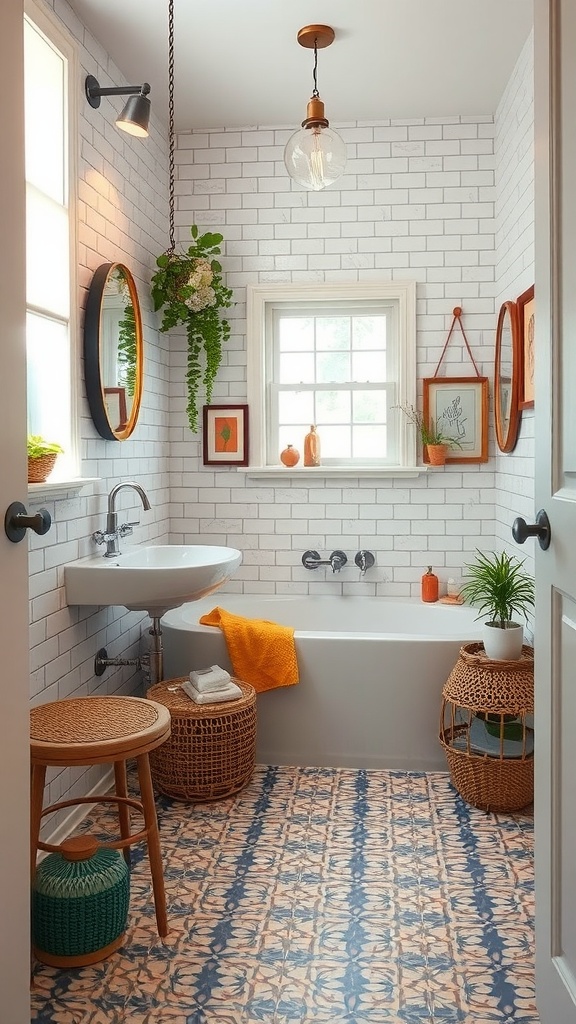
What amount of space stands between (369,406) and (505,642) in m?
1.86

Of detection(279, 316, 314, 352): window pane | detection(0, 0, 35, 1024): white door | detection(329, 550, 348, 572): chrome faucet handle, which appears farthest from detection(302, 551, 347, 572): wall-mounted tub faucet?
detection(0, 0, 35, 1024): white door

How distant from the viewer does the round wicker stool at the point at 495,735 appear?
3.09m

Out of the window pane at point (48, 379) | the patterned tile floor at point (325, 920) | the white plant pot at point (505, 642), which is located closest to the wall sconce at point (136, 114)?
the window pane at point (48, 379)

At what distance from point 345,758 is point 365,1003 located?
61.4 inches

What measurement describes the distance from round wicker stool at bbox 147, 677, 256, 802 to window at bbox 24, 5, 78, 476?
3.47 ft

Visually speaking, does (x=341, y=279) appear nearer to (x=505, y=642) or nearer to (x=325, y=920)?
(x=505, y=642)

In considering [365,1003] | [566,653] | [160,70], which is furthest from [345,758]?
[160,70]

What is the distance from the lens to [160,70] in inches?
152

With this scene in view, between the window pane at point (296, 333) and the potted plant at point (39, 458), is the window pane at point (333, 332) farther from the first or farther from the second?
the potted plant at point (39, 458)

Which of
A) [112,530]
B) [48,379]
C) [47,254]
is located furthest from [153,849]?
[47,254]

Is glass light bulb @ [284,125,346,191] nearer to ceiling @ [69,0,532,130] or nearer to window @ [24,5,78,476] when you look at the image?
ceiling @ [69,0,532,130]

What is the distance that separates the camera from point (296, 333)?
4.68m

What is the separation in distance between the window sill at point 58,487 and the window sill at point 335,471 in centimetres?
145

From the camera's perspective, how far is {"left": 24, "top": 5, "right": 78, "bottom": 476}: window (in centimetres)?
290
